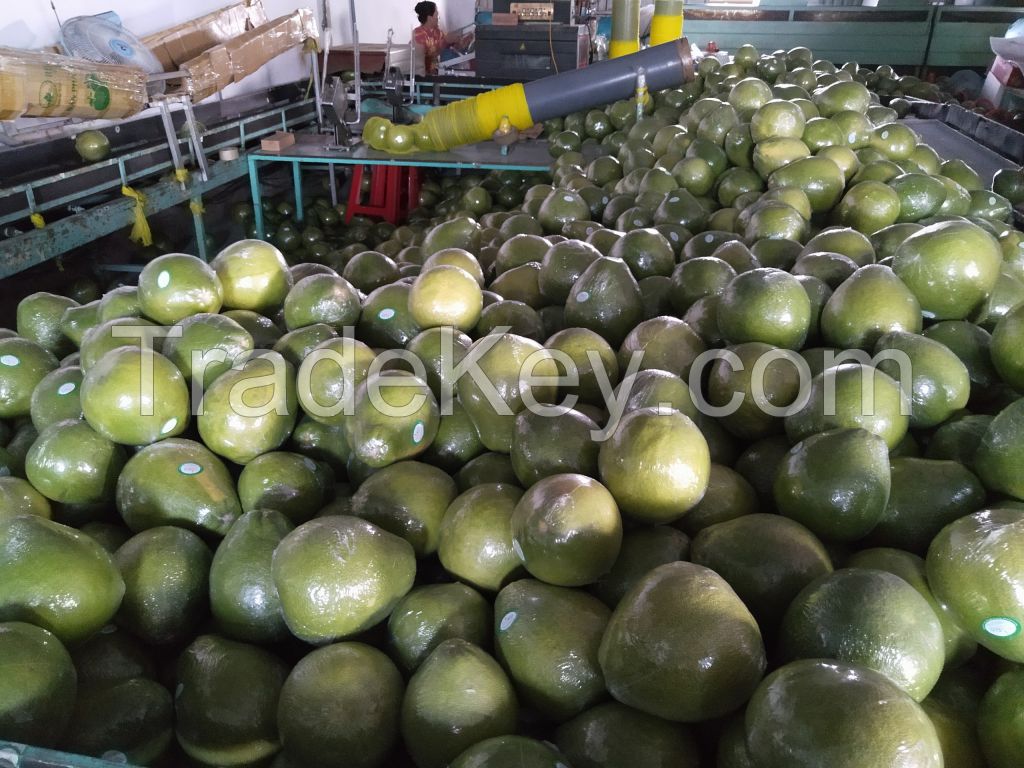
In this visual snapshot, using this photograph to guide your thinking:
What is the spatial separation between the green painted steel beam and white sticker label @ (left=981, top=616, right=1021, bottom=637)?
445 cm

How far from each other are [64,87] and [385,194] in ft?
9.82

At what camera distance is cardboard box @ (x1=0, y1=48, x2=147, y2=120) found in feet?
13.5

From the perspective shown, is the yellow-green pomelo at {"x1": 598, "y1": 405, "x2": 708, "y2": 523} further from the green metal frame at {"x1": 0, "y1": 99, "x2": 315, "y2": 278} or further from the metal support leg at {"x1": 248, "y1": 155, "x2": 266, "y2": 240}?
the metal support leg at {"x1": 248, "y1": 155, "x2": 266, "y2": 240}

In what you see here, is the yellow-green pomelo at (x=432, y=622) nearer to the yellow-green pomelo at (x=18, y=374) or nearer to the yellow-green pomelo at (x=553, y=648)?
the yellow-green pomelo at (x=553, y=648)

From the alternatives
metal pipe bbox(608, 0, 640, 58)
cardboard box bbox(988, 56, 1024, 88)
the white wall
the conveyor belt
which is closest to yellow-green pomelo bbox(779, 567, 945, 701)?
the conveyor belt

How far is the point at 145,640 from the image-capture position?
4.31ft

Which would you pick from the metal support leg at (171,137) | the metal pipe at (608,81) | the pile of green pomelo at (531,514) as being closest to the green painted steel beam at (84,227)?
the metal support leg at (171,137)

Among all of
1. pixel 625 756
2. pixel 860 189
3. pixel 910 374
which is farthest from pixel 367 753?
pixel 860 189

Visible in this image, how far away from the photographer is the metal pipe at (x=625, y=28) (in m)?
6.50

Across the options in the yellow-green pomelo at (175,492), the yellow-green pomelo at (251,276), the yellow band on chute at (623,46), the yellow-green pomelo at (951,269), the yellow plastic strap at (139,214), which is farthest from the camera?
the yellow band on chute at (623,46)

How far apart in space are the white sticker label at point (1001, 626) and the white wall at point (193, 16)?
652 centimetres

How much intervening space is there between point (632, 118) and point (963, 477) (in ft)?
13.8

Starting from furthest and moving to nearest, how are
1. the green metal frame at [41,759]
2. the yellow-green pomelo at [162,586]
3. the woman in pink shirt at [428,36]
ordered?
the woman in pink shirt at [428,36], the yellow-green pomelo at [162,586], the green metal frame at [41,759]

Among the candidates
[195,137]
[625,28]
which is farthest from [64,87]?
[625,28]
